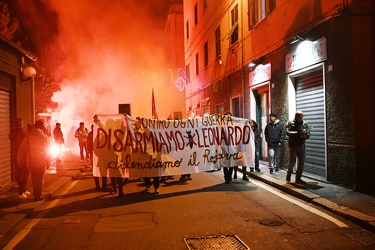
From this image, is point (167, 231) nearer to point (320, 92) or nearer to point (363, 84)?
point (363, 84)

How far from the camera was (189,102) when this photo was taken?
29.1 m

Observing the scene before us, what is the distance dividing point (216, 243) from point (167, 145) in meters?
4.37

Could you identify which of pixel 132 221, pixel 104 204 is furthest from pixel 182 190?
pixel 132 221

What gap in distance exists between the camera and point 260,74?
1387 cm

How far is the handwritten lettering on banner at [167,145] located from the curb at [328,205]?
1.04 meters

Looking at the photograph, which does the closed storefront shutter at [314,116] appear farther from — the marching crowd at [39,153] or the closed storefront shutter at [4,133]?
the closed storefront shutter at [4,133]

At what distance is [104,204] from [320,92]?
675 centimetres

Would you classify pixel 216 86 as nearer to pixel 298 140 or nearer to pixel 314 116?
pixel 314 116

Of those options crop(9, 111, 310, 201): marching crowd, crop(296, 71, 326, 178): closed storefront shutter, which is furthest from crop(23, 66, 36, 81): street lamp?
crop(296, 71, 326, 178): closed storefront shutter

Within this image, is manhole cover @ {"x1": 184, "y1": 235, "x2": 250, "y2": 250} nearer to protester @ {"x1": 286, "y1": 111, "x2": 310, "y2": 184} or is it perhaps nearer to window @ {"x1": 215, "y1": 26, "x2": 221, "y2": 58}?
protester @ {"x1": 286, "y1": 111, "x2": 310, "y2": 184}

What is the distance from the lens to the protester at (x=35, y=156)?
26.3 ft

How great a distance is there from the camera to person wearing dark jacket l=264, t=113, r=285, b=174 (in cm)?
1103

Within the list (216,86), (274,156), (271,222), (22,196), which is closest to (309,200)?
(271,222)

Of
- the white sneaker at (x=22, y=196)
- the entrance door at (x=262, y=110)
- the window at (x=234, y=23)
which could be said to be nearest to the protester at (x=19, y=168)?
the white sneaker at (x=22, y=196)
